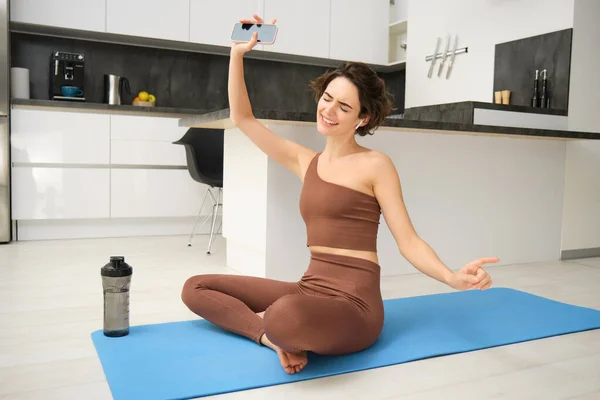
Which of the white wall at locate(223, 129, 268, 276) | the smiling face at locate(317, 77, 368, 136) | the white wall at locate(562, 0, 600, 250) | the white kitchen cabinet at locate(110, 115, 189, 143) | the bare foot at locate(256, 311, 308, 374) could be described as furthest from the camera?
the white kitchen cabinet at locate(110, 115, 189, 143)

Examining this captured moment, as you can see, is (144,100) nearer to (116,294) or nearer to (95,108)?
(95,108)

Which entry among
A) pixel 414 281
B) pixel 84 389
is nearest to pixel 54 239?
pixel 414 281

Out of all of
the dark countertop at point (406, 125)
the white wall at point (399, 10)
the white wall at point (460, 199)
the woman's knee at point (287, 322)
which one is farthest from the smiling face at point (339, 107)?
the white wall at point (399, 10)

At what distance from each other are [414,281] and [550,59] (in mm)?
2073

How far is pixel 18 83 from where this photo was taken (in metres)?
4.37

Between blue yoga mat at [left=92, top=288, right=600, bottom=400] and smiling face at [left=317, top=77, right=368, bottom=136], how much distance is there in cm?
72

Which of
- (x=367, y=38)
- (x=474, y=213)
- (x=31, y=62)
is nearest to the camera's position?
(x=474, y=213)

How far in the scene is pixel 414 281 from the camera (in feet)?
10.1

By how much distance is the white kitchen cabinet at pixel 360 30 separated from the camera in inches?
220

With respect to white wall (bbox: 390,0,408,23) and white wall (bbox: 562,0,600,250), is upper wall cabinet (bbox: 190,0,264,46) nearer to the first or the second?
white wall (bbox: 390,0,408,23)

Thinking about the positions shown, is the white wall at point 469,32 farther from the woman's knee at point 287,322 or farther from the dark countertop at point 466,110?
the woman's knee at point 287,322

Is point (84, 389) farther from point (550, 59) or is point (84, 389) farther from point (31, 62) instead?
point (31, 62)

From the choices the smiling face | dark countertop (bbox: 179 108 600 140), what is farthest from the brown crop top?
dark countertop (bbox: 179 108 600 140)

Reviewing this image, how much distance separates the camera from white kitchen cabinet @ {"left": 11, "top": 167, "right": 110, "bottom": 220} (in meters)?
4.24
